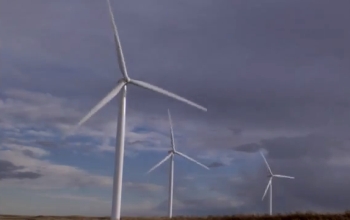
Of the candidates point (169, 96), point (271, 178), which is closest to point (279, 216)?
point (169, 96)

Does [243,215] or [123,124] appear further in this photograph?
[243,215]

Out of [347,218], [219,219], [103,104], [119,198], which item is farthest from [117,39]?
[347,218]

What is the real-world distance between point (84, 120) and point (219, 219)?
1345 inches

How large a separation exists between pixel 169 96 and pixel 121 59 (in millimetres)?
8213

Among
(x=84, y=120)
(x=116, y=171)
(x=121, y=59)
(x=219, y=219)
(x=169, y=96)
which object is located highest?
(x=121, y=59)

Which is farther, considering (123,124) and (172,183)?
(172,183)

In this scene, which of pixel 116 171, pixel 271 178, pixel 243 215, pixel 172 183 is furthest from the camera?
pixel 271 178

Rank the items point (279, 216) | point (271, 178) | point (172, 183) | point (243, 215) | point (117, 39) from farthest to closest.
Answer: point (271, 178) → point (172, 183) → point (243, 215) → point (279, 216) → point (117, 39)

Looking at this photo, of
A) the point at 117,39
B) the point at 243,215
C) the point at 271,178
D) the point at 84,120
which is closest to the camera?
the point at 84,120

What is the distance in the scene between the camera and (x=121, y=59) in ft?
221

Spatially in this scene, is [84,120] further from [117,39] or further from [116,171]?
[117,39]

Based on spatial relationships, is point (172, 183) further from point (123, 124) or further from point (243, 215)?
point (123, 124)

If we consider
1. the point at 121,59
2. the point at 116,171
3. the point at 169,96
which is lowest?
the point at 116,171

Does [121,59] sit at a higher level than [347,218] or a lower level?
higher
